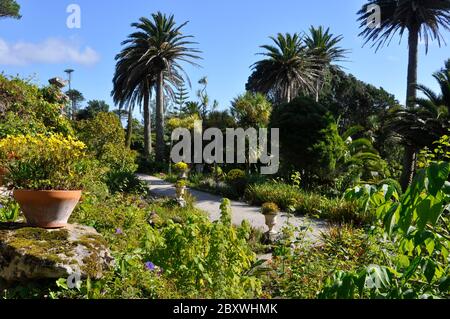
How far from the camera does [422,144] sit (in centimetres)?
1558

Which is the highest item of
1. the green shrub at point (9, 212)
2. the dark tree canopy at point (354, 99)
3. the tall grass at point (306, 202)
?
the dark tree canopy at point (354, 99)

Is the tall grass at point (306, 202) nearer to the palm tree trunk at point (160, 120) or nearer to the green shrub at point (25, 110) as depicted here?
the green shrub at point (25, 110)

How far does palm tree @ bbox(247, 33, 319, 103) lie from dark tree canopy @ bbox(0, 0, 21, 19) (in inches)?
632

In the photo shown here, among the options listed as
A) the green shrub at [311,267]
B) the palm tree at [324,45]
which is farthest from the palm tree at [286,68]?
the green shrub at [311,267]

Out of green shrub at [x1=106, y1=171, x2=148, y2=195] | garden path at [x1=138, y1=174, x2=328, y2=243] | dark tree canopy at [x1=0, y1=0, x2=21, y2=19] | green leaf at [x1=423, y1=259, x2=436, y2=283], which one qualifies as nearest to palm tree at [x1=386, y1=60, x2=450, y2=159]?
garden path at [x1=138, y1=174, x2=328, y2=243]

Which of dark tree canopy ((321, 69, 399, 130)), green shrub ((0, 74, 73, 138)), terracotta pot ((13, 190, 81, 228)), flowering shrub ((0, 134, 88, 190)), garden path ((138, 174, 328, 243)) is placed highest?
dark tree canopy ((321, 69, 399, 130))

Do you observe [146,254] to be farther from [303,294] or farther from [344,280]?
[344,280]

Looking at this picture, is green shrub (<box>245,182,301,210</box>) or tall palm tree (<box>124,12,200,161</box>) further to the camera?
tall palm tree (<box>124,12,200,161</box>)

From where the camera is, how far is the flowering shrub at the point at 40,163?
4066 mm

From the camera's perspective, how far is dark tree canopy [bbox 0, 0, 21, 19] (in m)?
27.9

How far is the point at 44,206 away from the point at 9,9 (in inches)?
1140

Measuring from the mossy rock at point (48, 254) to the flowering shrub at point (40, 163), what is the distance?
1.46 ft

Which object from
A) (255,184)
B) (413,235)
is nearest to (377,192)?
(413,235)

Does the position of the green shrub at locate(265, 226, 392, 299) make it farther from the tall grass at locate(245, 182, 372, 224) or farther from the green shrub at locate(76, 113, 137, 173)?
the green shrub at locate(76, 113, 137, 173)
